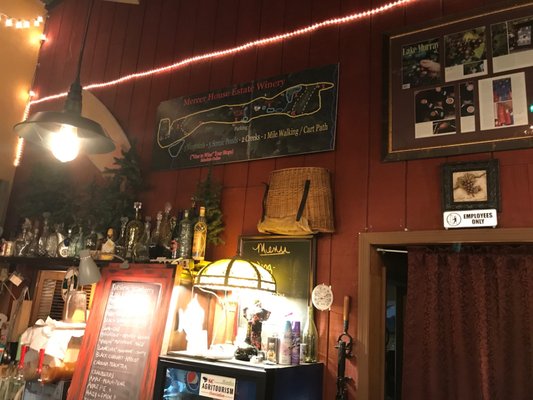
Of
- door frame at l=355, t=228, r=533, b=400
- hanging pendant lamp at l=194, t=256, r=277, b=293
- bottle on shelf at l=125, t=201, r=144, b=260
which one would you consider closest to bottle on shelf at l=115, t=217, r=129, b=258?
bottle on shelf at l=125, t=201, r=144, b=260

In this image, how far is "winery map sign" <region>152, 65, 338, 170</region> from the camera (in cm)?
277

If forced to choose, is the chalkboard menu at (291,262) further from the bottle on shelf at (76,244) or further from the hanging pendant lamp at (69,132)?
the bottle on shelf at (76,244)

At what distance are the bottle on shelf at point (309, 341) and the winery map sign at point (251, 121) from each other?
97 cm

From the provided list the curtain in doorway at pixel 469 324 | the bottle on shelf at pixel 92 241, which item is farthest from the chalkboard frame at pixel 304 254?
the bottle on shelf at pixel 92 241

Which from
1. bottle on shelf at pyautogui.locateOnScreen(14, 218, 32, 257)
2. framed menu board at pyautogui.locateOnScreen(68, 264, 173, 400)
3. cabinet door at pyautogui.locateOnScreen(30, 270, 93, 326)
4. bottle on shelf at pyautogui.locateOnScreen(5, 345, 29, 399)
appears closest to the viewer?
framed menu board at pyautogui.locateOnScreen(68, 264, 173, 400)

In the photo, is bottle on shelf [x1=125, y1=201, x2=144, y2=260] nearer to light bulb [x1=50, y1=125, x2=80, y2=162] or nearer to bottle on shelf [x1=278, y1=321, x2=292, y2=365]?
light bulb [x1=50, y1=125, x2=80, y2=162]

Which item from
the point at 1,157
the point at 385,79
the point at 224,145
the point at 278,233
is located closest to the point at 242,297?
the point at 278,233

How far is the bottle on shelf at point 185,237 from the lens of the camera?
9.12 feet

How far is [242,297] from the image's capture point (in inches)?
106

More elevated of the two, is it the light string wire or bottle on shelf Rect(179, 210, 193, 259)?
the light string wire

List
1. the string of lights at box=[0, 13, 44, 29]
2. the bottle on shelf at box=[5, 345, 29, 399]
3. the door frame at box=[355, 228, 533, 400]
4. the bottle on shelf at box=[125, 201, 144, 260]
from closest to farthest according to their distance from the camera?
the door frame at box=[355, 228, 533, 400]
the bottle on shelf at box=[5, 345, 29, 399]
the bottle on shelf at box=[125, 201, 144, 260]
the string of lights at box=[0, 13, 44, 29]

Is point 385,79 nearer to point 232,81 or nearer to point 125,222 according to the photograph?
point 232,81

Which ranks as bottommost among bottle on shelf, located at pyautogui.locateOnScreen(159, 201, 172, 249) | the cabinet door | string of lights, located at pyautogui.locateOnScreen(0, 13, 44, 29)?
the cabinet door

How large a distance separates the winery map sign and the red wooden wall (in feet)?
0.22
